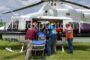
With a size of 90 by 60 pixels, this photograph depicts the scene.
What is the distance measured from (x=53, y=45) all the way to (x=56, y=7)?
4867 millimetres

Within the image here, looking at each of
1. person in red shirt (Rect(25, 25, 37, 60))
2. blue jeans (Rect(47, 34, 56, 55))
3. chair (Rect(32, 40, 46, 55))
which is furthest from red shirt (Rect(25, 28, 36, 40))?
blue jeans (Rect(47, 34, 56, 55))

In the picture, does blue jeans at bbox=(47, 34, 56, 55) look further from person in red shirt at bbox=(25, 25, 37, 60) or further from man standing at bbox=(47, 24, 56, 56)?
person in red shirt at bbox=(25, 25, 37, 60)

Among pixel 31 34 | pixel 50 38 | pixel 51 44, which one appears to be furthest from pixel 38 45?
pixel 51 44

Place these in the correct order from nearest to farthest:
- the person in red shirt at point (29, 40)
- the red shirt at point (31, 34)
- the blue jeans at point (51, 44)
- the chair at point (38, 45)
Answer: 1. the person in red shirt at point (29, 40)
2. the red shirt at point (31, 34)
3. the chair at point (38, 45)
4. the blue jeans at point (51, 44)

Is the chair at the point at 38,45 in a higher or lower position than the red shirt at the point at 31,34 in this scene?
lower

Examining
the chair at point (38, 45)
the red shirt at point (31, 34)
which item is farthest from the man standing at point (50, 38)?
the red shirt at point (31, 34)

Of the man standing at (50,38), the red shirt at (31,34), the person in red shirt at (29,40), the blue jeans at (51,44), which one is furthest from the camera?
the man standing at (50,38)

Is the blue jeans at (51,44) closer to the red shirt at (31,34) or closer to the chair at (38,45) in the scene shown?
the chair at (38,45)

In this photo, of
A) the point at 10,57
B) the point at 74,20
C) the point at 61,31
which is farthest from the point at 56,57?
the point at 74,20

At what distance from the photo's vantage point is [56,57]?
56.1 feet

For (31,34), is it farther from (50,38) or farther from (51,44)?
(51,44)

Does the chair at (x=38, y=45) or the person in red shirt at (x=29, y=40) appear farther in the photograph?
the chair at (x=38, y=45)

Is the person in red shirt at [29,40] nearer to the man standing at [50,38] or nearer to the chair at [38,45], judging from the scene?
the chair at [38,45]

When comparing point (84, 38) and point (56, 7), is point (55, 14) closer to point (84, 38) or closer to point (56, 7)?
point (56, 7)
